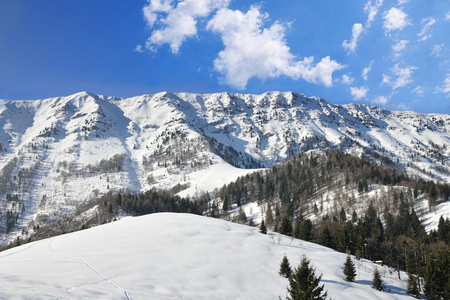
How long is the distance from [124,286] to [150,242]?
56.2 feet

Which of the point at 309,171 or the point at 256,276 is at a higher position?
the point at 309,171

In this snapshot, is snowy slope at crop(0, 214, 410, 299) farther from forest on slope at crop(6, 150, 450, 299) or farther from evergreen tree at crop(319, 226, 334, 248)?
forest on slope at crop(6, 150, 450, 299)

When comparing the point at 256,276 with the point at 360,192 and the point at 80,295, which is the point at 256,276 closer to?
the point at 80,295

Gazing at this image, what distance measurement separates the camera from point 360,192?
144 metres

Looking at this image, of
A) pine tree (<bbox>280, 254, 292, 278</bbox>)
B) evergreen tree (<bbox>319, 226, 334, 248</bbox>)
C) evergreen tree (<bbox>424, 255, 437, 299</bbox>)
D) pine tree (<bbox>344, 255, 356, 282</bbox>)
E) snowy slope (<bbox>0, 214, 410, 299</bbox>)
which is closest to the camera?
snowy slope (<bbox>0, 214, 410, 299</bbox>)

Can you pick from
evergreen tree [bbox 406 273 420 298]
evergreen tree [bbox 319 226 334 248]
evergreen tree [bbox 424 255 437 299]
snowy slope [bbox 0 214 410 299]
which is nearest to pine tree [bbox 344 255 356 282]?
snowy slope [bbox 0 214 410 299]

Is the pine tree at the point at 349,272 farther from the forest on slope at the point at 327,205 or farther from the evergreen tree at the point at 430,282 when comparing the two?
the forest on slope at the point at 327,205

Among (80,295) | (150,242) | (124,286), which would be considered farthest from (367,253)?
(80,295)

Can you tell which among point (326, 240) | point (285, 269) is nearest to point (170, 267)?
point (285, 269)

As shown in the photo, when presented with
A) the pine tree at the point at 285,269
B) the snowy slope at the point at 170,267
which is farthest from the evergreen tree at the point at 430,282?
the pine tree at the point at 285,269

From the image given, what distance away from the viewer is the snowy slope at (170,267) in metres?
22.5

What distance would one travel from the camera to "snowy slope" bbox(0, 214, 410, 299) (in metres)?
22.5

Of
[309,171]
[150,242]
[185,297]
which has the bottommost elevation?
[185,297]

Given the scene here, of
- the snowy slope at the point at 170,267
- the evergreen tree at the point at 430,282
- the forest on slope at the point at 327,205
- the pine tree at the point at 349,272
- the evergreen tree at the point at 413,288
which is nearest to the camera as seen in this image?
the snowy slope at the point at 170,267
